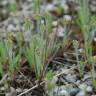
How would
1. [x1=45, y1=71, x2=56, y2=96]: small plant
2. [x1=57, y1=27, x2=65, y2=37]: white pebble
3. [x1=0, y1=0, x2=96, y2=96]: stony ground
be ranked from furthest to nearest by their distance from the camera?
[x1=57, y1=27, x2=65, y2=37]: white pebble, [x1=0, y1=0, x2=96, y2=96]: stony ground, [x1=45, y1=71, x2=56, y2=96]: small plant

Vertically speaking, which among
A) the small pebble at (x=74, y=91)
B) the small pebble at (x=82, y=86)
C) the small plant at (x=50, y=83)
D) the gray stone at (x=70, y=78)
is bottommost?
the small pebble at (x=74, y=91)

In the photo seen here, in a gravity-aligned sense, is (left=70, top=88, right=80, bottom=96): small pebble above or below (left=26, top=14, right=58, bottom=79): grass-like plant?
below

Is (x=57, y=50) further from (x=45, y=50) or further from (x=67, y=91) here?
(x=67, y=91)

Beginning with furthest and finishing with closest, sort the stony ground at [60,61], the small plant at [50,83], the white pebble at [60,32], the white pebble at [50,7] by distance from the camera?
the white pebble at [50,7] → the white pebble at [60,32] → the stony ground at [60,61] → the small plant at [50,83]

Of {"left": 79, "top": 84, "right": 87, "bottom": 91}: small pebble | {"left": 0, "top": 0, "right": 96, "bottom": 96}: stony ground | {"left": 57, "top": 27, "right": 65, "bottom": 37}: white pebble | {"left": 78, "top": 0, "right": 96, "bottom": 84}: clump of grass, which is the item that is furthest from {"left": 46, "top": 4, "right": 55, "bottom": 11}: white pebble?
{"left": 79, "top": 84, "right": 87, "bottom": 91}: small pebble

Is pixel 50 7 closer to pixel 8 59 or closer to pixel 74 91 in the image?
pixel 8 59

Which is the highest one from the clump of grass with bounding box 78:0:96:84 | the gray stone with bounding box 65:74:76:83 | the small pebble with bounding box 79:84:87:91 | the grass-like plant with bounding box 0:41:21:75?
the clump of grass with bounding box 78:0:96:84

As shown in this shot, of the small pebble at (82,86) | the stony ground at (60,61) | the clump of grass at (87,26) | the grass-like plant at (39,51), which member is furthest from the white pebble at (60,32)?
the small pebble at (82,86)

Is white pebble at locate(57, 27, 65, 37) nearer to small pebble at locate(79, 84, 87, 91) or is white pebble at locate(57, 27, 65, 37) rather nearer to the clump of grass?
the clump of grass

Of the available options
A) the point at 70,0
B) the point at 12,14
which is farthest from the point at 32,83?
the point at 70,0

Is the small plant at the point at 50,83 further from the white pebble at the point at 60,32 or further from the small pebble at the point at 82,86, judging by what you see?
the white pebble at the point at 60,32

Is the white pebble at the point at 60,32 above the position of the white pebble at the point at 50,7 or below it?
below

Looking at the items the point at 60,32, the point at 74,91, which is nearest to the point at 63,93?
the point at 74,91
